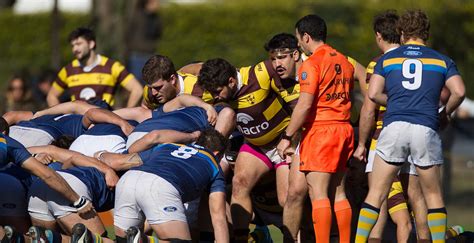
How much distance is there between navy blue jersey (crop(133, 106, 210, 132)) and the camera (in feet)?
31.3

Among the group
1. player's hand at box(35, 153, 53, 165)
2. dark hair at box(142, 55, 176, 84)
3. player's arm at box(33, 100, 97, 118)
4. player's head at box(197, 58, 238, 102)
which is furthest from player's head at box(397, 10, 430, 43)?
player's arm at box(33, 100, 97, 118)

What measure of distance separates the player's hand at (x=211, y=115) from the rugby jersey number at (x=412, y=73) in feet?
5.54

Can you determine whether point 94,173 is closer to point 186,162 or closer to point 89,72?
point 186,162

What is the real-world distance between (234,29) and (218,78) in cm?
1428

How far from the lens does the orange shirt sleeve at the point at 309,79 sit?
8992 mm

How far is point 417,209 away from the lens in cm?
950

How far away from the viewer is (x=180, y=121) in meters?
9.59

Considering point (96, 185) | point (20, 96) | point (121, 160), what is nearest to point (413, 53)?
point (121, 160)

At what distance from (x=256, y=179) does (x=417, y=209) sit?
1454mm

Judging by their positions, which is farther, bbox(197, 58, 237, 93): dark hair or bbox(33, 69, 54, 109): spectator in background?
bbox(33, 69, 54, 109): spectator in background

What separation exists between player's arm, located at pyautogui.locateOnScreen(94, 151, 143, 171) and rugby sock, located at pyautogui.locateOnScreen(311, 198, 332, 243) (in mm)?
1443

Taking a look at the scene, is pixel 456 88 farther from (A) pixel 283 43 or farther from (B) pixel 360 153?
(A) pixel 283 43

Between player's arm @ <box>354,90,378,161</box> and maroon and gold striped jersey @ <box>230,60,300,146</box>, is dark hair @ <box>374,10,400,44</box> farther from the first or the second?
maroon and gold striped jersey @ <box>230,60,300,146</box>

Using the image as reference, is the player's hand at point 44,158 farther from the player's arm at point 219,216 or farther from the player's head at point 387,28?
the player's head at point 387,28
